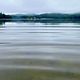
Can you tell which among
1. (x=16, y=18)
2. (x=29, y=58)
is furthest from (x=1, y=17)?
(x=29, y=58)

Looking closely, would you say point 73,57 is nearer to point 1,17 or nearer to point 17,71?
point 17,71

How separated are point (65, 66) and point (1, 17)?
168 feet

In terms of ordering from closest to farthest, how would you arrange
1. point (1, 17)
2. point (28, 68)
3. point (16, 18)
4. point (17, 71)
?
point (17, 71), point (28, 68), point (1, 17), point (16, 18)

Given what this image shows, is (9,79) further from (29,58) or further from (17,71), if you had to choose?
(29,58)

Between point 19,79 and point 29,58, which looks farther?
point 29,58

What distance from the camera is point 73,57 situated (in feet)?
33.2

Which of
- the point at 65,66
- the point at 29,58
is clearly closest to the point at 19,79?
the point at 65,66

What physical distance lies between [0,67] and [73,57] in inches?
120

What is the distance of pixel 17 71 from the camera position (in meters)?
7.62

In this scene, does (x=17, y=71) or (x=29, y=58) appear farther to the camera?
(x=29, y=58)

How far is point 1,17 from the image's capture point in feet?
192

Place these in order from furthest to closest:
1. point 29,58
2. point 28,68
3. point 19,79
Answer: point 29,58
point 28,68
point 19,79

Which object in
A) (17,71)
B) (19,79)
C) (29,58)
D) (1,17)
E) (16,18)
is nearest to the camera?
(19,79)

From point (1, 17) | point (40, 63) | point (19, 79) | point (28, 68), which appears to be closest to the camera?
point (19, 79)
